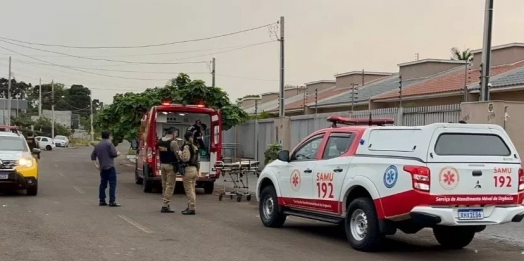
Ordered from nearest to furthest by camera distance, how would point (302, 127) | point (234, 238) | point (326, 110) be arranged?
point (234, 238) → point (302, 127) → point (326, 110)

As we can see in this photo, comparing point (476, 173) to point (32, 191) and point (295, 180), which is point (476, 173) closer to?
point (295, 180)

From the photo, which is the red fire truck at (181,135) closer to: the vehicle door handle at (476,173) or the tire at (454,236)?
the tire at (454,236)

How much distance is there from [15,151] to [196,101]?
10931mm

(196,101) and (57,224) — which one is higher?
(196,101)

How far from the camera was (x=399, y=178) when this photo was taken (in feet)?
29.7

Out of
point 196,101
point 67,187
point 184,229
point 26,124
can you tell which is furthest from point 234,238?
point 26,124

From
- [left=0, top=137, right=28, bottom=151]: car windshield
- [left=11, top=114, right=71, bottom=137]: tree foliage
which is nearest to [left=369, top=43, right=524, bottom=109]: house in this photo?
[left=0, top=137, right=28, bottom=151]: car windshield

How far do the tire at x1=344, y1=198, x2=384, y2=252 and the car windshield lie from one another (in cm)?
1065

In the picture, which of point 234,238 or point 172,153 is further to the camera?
point 172,153

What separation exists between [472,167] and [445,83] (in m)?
17.8

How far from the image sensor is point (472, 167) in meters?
9.12

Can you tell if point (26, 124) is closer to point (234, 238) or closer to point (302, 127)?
point (302, 127)

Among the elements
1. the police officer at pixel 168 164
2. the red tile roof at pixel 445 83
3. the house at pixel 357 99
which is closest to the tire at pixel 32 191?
the police officer at pixel 168 164

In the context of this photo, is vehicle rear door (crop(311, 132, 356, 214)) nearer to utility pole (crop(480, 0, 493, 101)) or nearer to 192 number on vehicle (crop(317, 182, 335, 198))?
192 number on vehicle (crop(317, 182, 335, 198))
